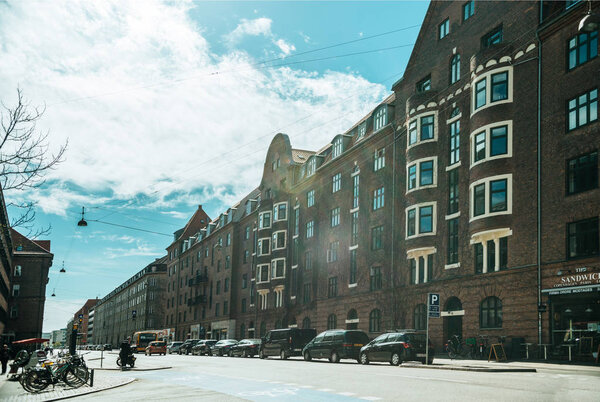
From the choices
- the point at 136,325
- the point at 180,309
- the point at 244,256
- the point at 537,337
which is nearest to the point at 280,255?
the point at 244,256

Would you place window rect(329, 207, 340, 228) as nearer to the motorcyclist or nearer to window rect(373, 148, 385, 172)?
window rect(373, 148, 385, 172)

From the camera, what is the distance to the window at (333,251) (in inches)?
1946

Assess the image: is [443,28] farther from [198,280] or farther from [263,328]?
[198,280]

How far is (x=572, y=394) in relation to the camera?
13227 millimetres

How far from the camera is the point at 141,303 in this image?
127 metres

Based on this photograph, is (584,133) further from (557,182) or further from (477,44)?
(477,44)

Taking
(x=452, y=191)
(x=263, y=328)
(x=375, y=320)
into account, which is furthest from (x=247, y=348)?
(x=452, y=191)

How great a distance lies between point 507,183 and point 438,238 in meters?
6.49

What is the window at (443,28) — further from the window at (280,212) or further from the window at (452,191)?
the window at (280,212)

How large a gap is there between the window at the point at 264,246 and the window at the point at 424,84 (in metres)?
28.3

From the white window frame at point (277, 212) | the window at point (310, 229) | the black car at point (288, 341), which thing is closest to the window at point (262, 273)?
the white window frame at point (277, 212)

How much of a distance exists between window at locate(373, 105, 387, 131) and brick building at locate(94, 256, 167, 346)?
6646 centimetres

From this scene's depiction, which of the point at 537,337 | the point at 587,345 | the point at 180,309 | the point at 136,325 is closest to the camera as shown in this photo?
the point at 587,345

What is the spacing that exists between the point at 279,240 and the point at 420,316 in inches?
1006
